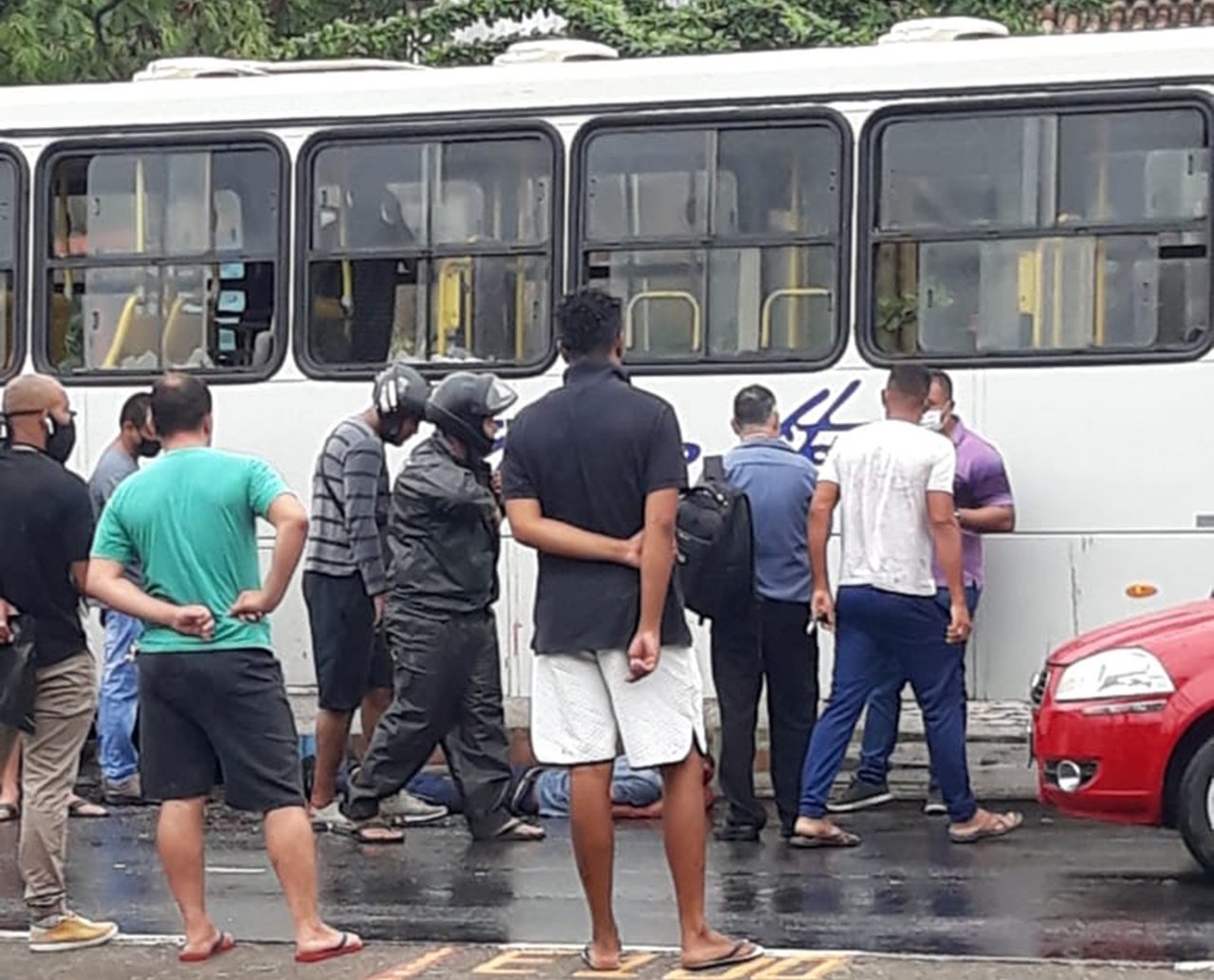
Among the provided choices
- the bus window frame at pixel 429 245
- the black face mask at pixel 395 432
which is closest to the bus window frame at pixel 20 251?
the bus window frame at pixel 429 245

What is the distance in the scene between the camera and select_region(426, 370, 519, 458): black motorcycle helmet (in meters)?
11.2

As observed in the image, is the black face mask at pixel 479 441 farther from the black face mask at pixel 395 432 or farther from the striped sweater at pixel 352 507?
the striped sweater at pixel 352 507

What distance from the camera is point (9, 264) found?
48.2 ft

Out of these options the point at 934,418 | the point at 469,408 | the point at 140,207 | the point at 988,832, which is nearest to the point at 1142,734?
the point at 988,832

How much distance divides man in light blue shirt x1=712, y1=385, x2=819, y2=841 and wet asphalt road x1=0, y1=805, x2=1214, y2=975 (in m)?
0.28

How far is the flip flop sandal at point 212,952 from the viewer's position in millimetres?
8789

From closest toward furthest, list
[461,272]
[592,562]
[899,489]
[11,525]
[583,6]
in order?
[592,562] → [11,525] → [899,489] → [461,272] → [583,6]

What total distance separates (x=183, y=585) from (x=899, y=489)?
3.40 meters

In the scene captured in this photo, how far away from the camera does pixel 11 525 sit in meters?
9.34

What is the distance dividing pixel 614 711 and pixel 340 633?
3742 mm

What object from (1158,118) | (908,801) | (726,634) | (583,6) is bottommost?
(908,801)

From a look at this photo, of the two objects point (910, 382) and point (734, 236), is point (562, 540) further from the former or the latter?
point (734, 236)

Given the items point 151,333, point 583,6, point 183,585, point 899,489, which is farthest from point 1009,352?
point 583,6

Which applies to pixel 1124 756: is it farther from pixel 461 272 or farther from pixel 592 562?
pixel 461 272
